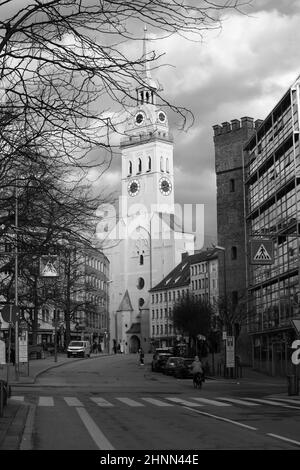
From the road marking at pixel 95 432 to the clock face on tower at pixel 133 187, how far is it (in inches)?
5732

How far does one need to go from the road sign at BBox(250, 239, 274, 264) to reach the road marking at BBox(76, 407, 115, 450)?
1388 centimetres

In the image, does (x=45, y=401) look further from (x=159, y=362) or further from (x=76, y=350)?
(x=76, y=350)

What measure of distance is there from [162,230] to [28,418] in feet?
431

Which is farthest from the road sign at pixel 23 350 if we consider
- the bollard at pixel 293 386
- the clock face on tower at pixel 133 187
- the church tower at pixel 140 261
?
the clock face on tower at pixel 133 187

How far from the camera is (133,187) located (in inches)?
6555

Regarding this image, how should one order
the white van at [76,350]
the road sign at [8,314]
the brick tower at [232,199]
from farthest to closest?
the white van at [76,350]
the brick tower at [232,199]
the road sign at [8,314]

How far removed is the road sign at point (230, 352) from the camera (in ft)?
154

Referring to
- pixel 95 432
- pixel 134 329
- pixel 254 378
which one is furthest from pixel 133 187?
pixel 95 432

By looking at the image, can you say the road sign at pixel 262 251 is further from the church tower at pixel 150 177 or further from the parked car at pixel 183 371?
the church tower at pixel 150 177

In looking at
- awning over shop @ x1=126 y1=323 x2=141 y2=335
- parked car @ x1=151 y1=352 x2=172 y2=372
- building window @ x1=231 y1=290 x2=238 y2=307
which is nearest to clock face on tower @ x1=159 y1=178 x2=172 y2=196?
awning over shop @ x1=126 y1=323 x2=141 y2=335

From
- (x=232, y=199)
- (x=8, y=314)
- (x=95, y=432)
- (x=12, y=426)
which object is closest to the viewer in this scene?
(x=95, y=432)

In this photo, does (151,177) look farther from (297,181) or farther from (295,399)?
(295,399)

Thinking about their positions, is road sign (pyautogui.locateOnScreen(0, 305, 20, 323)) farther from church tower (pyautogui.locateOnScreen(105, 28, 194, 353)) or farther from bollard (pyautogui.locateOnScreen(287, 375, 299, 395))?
church tower (pyautogui.locateOnScreen(105, 28, 194, 353))

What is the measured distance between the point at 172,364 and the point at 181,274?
80196mm
